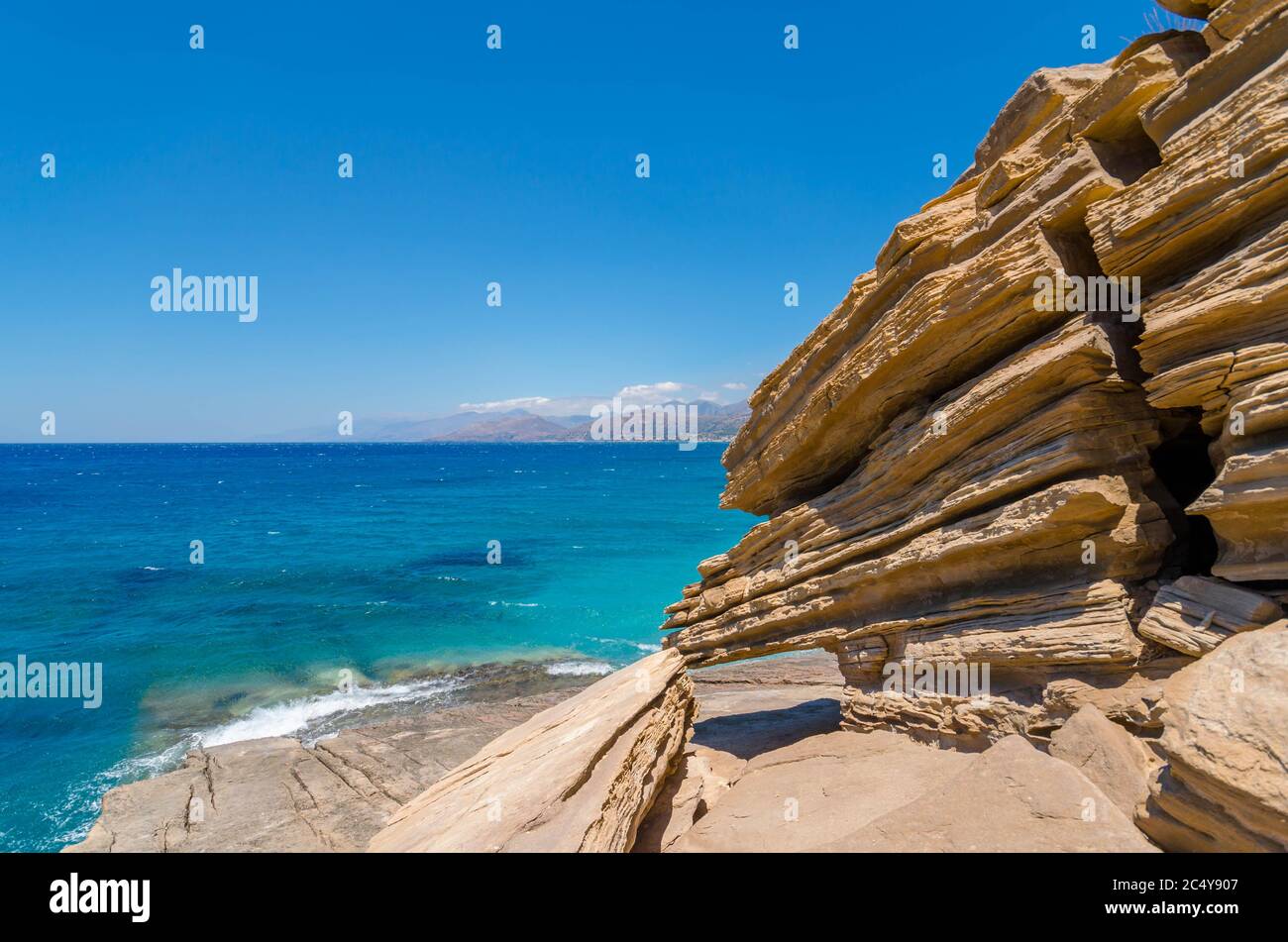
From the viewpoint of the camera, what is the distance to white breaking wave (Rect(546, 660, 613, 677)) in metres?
27.4

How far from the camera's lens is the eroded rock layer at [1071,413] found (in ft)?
23.5

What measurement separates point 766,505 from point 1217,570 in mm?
8445

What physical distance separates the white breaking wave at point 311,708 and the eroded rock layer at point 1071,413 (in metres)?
17.7

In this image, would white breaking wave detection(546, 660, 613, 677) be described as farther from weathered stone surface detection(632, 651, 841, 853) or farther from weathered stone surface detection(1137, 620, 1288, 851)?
weathered stone surface detection(1137, 620, 1288, 851)

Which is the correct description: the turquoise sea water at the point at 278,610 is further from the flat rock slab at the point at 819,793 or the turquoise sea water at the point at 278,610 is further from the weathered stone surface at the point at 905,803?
the weathered stone surface at the point at 905,803

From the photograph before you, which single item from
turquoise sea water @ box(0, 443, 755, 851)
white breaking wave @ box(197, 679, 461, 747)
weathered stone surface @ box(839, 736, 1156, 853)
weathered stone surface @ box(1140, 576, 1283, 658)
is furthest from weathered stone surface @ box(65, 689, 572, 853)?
weathered stone surface @ box(1140, 576, 1283, 658)

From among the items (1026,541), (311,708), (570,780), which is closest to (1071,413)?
(1026,541)

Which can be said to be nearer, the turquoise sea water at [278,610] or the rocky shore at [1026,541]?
the rocky shore at [1026,541]

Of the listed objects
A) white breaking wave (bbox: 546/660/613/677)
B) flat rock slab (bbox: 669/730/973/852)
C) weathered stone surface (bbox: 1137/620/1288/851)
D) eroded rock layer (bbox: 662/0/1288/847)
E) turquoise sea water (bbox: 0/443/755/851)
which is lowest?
white breaking wave (bbox: 546/660/613/677)

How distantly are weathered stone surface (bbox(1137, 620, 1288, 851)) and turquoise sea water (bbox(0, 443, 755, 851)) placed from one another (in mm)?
22105

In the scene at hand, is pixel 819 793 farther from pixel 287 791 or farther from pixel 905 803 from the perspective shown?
pixel 287 791

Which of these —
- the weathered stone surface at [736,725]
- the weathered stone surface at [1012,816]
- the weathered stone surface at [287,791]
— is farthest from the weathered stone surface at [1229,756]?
the weathered stone surface at [287,791]

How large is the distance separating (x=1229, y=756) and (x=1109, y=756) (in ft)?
7.23

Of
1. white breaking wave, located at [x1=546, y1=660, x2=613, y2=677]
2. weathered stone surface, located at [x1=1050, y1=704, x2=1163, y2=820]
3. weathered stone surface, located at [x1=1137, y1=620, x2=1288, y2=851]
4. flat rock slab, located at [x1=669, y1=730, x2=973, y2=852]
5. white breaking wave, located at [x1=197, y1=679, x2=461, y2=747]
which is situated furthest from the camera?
white breaking wave, located at [x1=546, y1=660, x2=613, y2=677]
